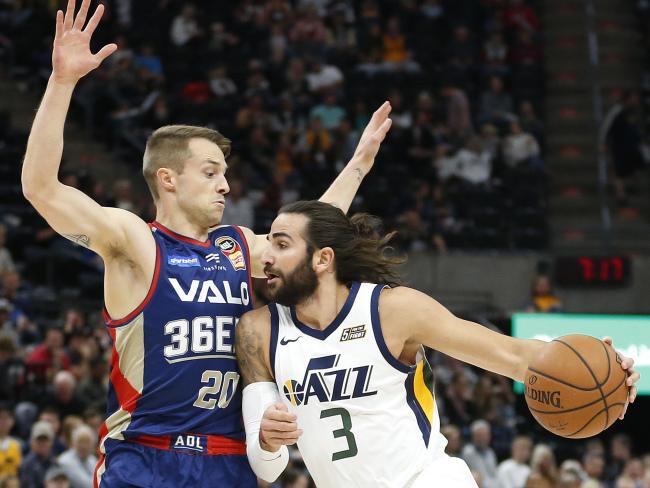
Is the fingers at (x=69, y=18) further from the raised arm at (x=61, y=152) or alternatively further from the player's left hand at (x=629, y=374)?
the player's left hand at (x=629, y=374)

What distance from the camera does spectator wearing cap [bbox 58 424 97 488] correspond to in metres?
10.3

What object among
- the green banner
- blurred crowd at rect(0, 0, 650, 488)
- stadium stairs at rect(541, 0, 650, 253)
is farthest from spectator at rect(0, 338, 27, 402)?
stadium stairs at rect(541, 0, 650, 253)

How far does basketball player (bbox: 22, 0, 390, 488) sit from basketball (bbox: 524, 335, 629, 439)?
4.35 feet

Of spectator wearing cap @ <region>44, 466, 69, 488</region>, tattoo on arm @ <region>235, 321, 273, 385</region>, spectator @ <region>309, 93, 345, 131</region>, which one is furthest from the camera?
spectator @ <region>309, 93, 345, 131</region>

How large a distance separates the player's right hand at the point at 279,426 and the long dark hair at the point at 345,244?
84 centimetres

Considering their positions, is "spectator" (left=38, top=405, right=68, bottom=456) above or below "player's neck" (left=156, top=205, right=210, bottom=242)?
below

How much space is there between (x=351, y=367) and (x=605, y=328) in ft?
31.5

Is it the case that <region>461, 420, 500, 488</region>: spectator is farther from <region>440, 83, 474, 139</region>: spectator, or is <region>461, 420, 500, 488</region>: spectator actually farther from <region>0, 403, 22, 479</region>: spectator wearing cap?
<region>440, 83, 474, 139</region>: spectator

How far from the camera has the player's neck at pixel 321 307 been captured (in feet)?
17.5

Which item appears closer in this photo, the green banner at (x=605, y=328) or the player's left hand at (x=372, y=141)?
the player's left hand at (x=372, y=141)

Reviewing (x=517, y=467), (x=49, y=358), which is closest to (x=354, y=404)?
(x=49, y=358)

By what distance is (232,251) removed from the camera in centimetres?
562

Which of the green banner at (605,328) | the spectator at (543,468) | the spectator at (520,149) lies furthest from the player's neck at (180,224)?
the spectator at (520,149)

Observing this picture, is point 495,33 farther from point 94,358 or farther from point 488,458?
point 94,358
